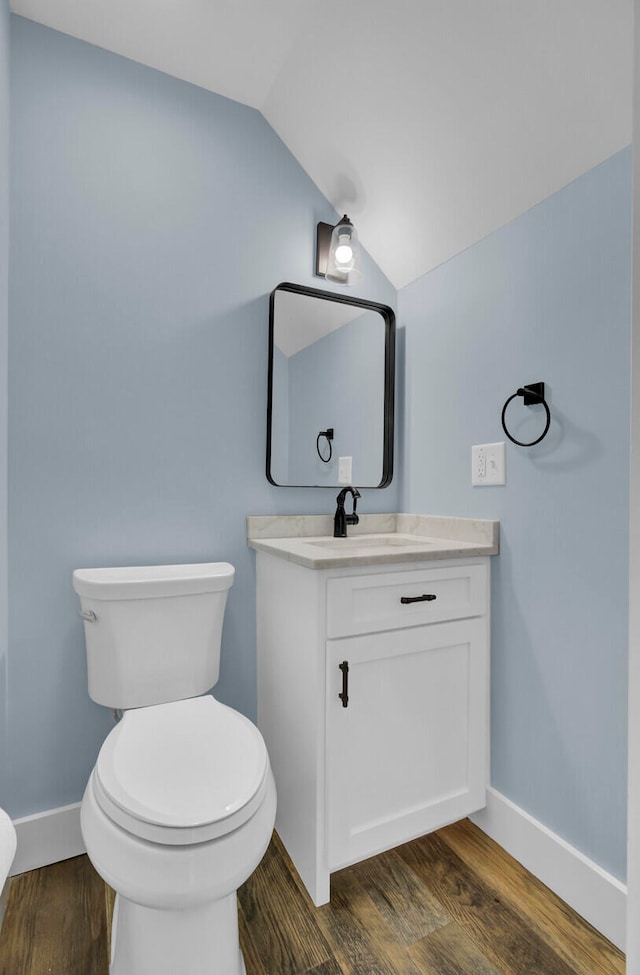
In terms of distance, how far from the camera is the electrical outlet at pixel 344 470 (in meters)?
1.83

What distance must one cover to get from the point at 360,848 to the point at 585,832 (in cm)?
57

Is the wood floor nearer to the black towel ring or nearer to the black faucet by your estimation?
the black faucet

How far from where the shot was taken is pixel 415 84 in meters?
1.39

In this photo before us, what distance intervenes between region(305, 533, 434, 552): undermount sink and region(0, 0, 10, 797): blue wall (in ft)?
2.84

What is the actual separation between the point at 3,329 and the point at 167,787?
1195mm

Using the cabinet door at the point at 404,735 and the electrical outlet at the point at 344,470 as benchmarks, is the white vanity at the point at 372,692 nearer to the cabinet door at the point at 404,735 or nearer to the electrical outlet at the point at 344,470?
the cabinet door at the point at 404,735

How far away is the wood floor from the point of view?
3.61 ft

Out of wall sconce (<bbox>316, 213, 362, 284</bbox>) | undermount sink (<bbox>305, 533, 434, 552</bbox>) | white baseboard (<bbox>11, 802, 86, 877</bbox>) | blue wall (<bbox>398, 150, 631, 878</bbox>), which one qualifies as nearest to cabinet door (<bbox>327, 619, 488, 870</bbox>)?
blue wall (<bbox>398, 150, 631, 878</bbox>)

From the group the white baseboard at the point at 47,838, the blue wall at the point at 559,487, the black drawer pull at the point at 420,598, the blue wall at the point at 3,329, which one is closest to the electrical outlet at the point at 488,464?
the blue wall at the point at 559,487

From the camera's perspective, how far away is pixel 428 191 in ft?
5.23

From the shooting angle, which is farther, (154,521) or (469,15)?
(154,521)

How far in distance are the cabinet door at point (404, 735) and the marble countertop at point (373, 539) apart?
211 mm

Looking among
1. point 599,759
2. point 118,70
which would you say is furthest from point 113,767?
point 118,70

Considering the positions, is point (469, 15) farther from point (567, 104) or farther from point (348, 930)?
point (348, 930)
